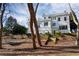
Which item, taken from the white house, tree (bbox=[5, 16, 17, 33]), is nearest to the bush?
tree (bbox=[5, 16, 17, 33])

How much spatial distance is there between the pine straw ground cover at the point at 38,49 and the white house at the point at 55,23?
0.08 metres


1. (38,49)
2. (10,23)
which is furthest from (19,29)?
(38,49)

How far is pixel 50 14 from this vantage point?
1.78 metres

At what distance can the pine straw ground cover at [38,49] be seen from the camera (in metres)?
1.78

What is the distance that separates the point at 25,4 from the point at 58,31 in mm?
386

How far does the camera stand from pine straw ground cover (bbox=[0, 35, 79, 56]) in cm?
178

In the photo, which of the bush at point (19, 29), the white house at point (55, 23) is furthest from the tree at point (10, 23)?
the white house at point (55, 23)

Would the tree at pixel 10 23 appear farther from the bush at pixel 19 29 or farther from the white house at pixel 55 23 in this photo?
the white house at pixel 55 23

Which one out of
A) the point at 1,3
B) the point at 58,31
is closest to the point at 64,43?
the point at 58,31

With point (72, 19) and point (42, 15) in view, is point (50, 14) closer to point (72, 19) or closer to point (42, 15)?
point (42, 15)

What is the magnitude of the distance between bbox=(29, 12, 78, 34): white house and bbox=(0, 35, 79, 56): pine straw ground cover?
0.28 ft

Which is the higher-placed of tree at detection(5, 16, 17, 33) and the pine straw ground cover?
tree at detection(5, 16, 17, 33)

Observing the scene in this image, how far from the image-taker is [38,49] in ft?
5.89

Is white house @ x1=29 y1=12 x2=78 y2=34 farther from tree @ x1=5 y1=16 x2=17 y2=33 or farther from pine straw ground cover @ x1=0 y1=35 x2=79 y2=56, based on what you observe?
tree @ x1=5 y1=16 x2=17 y2=33
